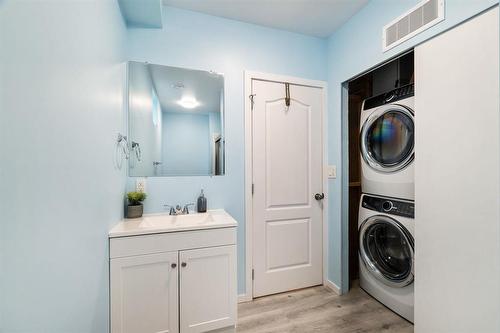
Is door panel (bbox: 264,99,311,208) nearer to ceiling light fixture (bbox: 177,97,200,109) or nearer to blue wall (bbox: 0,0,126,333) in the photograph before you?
ceiling light fixture (bbox: 177,97,200,109)

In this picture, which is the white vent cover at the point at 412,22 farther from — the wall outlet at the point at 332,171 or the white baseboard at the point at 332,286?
the white baseboard at the point at 332,286

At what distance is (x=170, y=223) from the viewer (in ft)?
5.39

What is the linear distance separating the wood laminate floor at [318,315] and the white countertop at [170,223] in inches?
34.3

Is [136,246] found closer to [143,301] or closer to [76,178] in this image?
[143,301]

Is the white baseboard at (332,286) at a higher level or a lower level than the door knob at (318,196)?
lower

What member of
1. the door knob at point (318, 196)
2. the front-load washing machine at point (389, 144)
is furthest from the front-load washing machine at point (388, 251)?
the door knob at point (318, 196)

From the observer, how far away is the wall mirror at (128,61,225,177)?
73.4 inches

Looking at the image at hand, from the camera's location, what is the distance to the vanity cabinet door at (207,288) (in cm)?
148

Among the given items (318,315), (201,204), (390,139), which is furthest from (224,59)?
(318,315)

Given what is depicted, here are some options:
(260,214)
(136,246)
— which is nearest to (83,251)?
(136,246)

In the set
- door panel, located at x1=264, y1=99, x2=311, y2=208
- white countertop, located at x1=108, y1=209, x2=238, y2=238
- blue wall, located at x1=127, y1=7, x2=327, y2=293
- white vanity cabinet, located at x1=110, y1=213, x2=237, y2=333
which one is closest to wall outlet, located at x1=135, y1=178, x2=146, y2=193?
blue wall, located at x1=127, y1=7, x2=327, y2=293

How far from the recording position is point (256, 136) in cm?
215

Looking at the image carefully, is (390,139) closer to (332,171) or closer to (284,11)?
(332,171)

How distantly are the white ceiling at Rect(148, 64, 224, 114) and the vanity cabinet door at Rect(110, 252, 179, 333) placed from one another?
4.10ft
